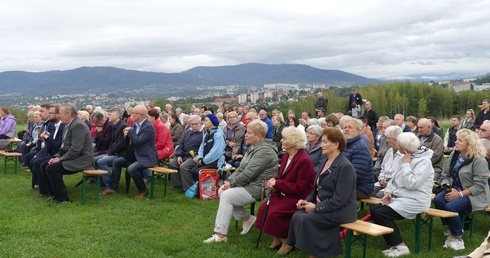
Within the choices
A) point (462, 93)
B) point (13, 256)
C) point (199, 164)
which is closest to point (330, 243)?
point (13, 256)

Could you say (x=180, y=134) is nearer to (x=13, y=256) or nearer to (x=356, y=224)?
(x=13, y=256)

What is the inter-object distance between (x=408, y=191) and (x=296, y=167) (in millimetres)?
1348

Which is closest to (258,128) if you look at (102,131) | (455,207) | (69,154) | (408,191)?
(408,191)

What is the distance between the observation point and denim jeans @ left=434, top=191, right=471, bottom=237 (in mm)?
5828

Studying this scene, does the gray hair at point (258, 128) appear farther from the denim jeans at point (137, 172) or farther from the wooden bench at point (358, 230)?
the denim jeans at point (137, 172)

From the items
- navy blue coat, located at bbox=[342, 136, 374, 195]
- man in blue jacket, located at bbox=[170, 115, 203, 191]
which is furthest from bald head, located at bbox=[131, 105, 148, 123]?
navy blue coat, located at bbox=[342, 136, 374, 195]

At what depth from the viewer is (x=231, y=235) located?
6.37 m

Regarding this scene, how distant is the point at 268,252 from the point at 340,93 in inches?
1205

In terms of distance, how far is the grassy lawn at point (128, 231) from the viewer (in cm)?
563

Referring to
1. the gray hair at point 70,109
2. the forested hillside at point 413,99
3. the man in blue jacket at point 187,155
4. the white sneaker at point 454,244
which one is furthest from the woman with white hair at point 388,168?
the forested hillside at point 413,99

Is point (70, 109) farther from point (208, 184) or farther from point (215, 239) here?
point (215, 239)

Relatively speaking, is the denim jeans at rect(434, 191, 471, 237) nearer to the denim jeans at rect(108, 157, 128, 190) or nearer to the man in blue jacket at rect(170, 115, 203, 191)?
the man in blue jacket at rect(170, 115, 203, 191)

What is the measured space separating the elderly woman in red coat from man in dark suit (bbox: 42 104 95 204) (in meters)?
3.85

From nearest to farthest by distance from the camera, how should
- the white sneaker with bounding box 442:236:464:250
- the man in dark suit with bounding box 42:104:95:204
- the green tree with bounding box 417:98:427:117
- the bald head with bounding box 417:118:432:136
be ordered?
the white sneaker with bounding box 442:236:464:250
the bald head with bounding box 417:118:432:136
the man in dark suit with bounding box 42:104:95:204
the green tree with bounding box 417:98:427:117
